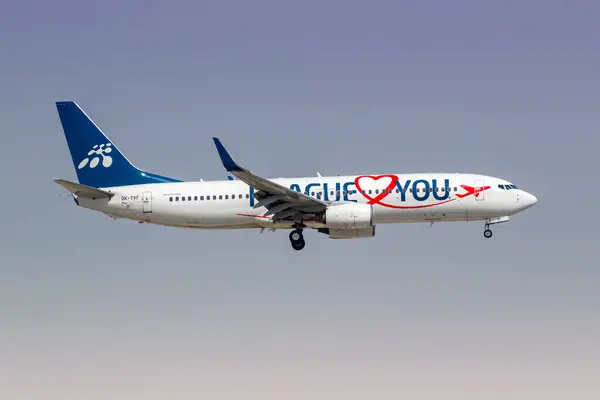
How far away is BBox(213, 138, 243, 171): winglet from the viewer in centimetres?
5609

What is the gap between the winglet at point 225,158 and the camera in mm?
56094

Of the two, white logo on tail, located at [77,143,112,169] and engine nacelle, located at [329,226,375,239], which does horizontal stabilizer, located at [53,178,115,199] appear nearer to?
white logo on tail, located at [77,143,112,169]

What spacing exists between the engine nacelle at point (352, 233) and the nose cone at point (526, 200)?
9.36 metres

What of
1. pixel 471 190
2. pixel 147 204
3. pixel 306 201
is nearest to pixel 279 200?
pixel 306 201

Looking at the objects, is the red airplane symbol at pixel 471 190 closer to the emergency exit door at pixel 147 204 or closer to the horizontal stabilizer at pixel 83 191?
the emergency exit door at pixel 147 204

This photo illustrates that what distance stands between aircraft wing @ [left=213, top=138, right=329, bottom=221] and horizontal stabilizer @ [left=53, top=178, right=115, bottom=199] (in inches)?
406

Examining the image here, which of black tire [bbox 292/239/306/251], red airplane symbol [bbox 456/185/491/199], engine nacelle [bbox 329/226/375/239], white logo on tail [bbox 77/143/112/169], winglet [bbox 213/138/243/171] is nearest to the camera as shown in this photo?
winglet [bbox 213/138/243/171]

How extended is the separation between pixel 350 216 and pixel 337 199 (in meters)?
2.41

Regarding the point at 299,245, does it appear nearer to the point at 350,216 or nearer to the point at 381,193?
the point at 350,216

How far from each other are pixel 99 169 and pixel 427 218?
22.4 meters

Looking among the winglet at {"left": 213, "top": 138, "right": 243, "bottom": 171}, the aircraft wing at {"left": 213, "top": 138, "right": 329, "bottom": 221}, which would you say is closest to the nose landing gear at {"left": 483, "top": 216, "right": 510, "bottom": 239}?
the aircraft wing at {"left": 213, "top": 138, "right": 329, "bottom": 221}

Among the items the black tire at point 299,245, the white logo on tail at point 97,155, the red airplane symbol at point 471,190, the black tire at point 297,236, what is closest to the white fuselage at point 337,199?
the red airplane symbol at point 471,190

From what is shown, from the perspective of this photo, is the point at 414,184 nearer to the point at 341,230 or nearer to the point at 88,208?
the point at 341,230

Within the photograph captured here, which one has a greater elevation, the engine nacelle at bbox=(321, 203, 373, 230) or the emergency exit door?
the emergency exit door
